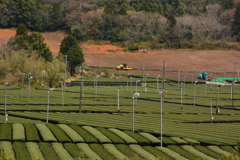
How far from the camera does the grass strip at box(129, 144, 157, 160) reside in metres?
57.0

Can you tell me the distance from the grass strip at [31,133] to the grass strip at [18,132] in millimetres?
545

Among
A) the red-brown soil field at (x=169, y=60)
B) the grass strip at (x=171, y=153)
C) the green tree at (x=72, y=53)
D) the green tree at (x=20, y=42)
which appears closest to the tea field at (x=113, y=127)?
the grass strip at (x=171, y=153)

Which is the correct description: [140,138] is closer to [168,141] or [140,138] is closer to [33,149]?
[168,141]

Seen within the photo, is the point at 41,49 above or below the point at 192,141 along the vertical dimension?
above

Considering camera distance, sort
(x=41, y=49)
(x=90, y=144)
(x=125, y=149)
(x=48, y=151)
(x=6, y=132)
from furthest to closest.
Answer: (x=41, y=49)
(x=6, y=132)
(x=90, y=144)
(x=125, y=149)
(x=48, y=151)

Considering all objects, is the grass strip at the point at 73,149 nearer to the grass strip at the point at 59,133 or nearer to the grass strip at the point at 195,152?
the grass strip at the point at 59,133

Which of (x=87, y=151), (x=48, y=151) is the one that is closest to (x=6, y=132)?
(x=48, y=151)

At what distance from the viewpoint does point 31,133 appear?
65.4 meters

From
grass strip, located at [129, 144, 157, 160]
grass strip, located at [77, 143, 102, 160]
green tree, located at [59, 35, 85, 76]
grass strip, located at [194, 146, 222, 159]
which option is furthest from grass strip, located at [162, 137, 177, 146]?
green tree, located at [59, 35, 85, 76]

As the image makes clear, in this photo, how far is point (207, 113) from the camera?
97438 millimetres

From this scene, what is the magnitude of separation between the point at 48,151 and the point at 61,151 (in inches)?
55.9

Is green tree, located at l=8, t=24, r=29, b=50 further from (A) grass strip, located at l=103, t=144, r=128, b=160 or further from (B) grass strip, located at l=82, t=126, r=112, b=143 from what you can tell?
(A) grass strip, located at l=103, t=144, r=128, b=160

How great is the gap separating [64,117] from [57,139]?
68.2ft

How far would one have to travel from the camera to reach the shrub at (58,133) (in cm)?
6344
